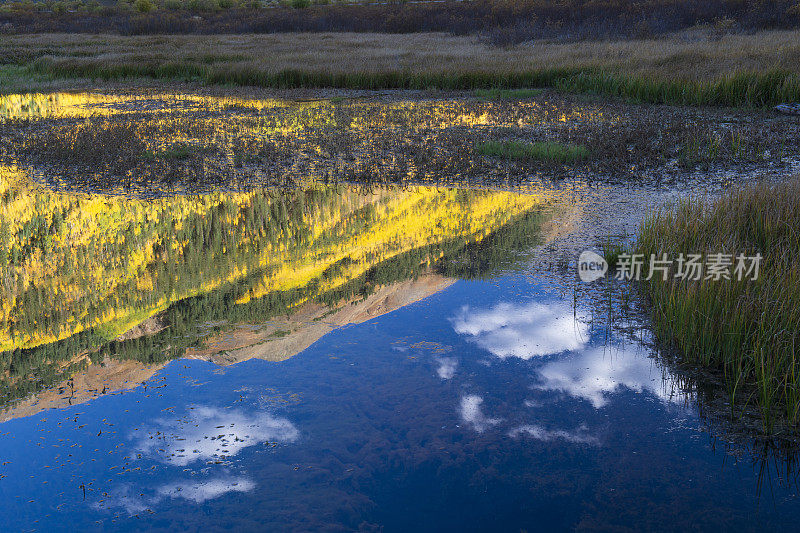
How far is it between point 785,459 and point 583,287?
316 centimetres

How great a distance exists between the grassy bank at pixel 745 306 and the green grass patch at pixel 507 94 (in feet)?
43.6

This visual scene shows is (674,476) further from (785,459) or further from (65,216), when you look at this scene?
(65,216)

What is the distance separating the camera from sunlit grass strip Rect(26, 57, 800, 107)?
59.5ft

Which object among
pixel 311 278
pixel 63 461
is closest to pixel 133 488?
pixel 63 461

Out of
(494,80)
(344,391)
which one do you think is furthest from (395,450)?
(494,80)

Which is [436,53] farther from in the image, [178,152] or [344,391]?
[344,391]

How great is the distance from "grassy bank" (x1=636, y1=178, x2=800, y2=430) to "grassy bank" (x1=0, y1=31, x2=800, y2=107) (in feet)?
40.9

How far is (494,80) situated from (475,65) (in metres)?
1.99

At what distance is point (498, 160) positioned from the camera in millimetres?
13055

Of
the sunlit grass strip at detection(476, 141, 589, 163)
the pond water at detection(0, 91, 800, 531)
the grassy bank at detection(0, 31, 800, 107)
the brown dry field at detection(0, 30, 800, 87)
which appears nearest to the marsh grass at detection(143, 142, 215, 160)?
the pond water at detection(0, 91, 800, 531)

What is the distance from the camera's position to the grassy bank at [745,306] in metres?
4.93

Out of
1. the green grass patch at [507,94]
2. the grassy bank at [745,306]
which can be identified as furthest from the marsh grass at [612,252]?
the green grass patch at [507,94]

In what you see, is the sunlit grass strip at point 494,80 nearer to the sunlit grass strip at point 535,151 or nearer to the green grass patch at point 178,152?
the sunlit grass strip at point 535,151

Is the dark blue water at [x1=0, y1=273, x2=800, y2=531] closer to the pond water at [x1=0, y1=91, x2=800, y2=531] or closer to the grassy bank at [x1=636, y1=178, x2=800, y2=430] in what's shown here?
the pond water at [x1=0, y1=91, x2=800, y2=531]
